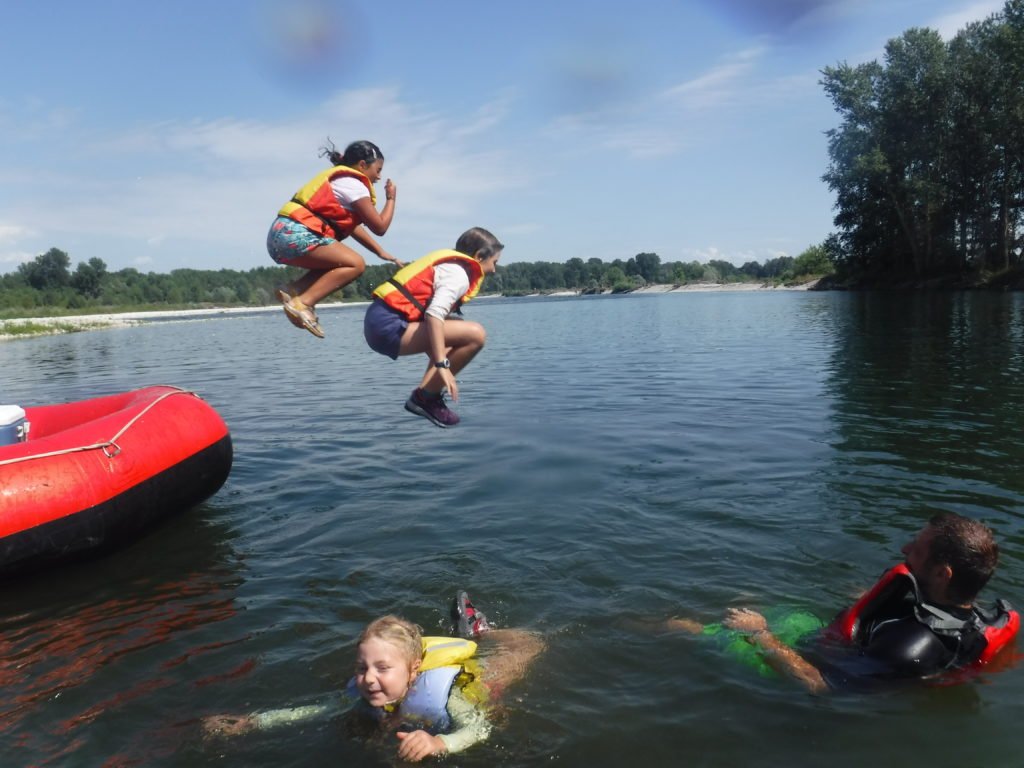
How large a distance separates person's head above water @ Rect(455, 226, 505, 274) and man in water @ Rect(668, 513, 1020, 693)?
3742mm

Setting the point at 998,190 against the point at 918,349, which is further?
the point at 998,190

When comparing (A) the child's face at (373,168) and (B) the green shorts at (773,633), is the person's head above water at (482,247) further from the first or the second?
(B) the green shorts at (773,633)

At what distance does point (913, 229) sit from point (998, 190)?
7.09 metres

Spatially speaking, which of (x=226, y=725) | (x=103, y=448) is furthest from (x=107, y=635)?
(x=103, y=448)

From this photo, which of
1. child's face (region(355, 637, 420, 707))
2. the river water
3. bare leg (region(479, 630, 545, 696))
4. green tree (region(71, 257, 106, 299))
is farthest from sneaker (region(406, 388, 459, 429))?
green tree (region(71, 257, 106, 299))

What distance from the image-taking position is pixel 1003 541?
7.02 metres

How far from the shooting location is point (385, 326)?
6.30 meters

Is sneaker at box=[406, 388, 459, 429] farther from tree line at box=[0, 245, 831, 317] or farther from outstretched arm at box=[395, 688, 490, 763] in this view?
tree line at box=[0, 245, 831, 317]

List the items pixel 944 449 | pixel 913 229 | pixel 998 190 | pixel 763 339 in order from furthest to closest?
pixel 913 229 < pixel 998 190 < pixel 763 339 < pixel 944 449

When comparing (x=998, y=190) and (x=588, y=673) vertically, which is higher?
(x=998, y=190)

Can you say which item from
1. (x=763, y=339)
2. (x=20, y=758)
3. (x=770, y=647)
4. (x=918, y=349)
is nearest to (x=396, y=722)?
(x=20, y=758)

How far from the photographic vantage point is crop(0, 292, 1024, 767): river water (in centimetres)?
454

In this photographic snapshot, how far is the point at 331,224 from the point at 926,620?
5.48m

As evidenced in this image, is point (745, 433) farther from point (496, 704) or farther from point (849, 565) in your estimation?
point (496, 704)
